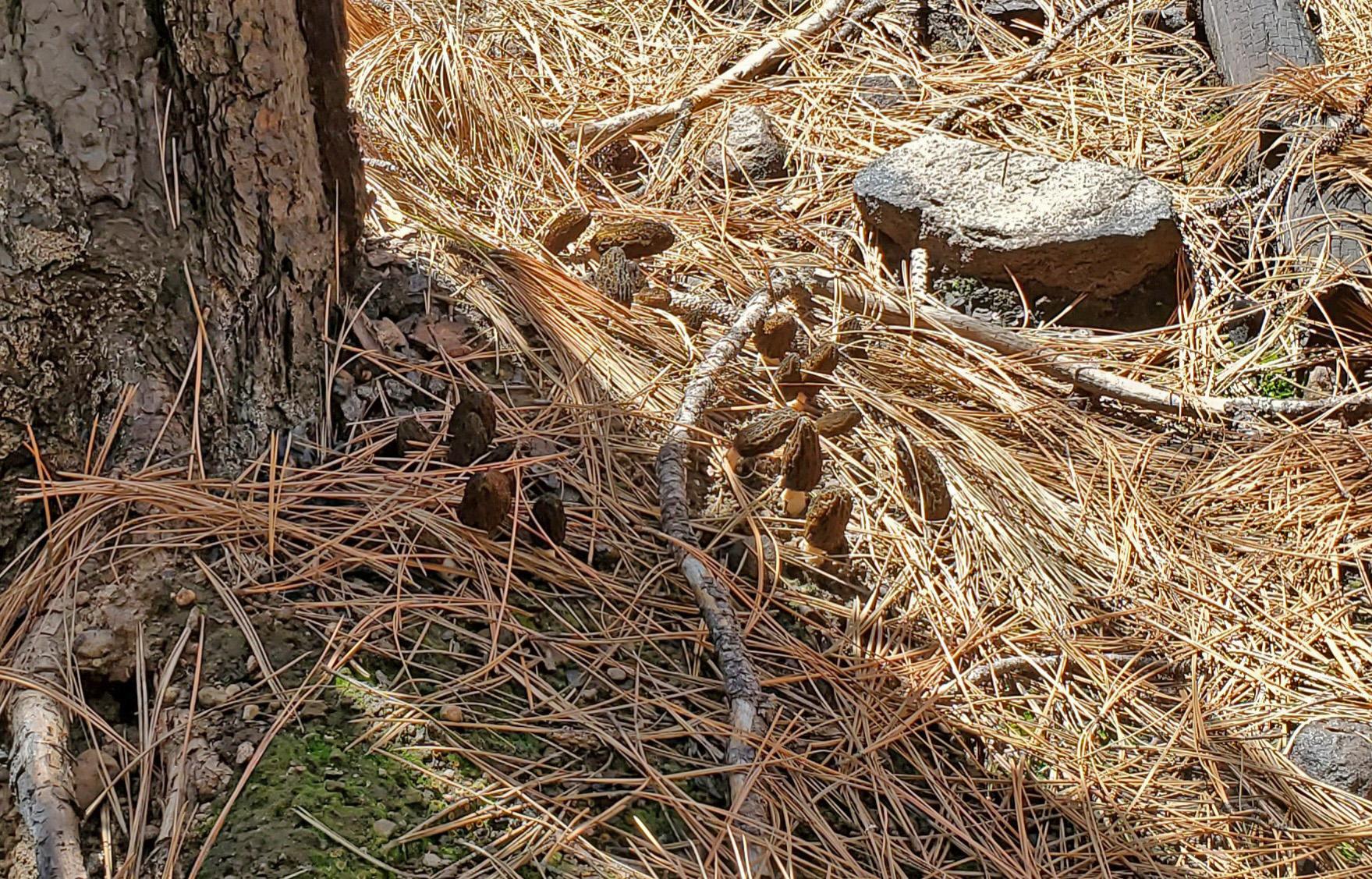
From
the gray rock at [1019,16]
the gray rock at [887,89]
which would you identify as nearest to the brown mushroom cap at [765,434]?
the gray rock at [887,89]

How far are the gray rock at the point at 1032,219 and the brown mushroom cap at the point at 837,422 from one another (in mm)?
1036

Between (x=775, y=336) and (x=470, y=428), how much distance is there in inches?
33.4

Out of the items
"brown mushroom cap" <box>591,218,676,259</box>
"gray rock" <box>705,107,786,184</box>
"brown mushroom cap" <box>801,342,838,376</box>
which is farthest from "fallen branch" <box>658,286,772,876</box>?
"gray rock" <box>705,107,786,184</box>

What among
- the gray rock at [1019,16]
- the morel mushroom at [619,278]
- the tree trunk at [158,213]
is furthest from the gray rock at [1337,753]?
the gray rock at [1019,16]

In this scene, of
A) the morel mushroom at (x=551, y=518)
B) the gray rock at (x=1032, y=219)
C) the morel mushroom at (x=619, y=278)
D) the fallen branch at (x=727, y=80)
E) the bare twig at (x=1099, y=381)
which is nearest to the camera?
the morel mushroom at (x=551, y=518)

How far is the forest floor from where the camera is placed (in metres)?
1.59

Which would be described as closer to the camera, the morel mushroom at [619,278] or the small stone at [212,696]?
the small stone at [212,696]

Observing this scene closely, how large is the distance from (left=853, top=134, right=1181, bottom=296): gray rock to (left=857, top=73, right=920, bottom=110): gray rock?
670 mm

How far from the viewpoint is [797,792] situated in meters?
1.74

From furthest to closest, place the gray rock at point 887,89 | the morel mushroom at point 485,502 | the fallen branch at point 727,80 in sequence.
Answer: the gray rock at point 887,89 < the fallen branch at point 727,80 < the morel mushroom at point 485,502

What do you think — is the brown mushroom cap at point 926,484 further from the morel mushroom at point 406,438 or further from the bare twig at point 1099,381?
the morel mushroom at point 406,438

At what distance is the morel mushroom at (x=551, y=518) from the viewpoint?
1953 millimetres

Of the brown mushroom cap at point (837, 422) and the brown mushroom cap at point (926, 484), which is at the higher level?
the brown mushroom cap at point (837, 422)

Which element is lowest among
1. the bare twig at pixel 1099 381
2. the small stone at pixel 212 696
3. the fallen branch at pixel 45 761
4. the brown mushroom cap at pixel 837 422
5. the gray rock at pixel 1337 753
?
the gray rock at pixel 1337 753
